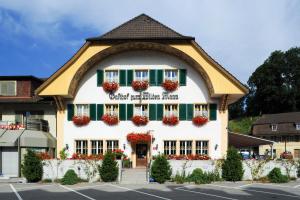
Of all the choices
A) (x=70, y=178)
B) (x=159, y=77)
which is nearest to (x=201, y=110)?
(x=159, y=77)

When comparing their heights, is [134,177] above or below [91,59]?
below

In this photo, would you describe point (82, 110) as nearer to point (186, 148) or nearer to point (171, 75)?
point (171, 75)

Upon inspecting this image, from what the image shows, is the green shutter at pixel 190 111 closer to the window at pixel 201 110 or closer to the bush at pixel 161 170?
the window at pixel 201 110

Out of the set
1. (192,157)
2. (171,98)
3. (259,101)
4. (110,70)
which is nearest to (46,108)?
(110,70)

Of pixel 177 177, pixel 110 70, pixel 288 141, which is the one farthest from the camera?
pixel 288 141

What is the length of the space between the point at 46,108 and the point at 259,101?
6802 cm

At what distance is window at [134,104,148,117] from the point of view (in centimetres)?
3115

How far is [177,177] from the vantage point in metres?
25.4

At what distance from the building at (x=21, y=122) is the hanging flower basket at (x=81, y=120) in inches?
81.8

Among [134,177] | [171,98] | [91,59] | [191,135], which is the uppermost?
[91,59]

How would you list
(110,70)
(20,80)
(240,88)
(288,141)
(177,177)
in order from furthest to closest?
(288,141), (20,80), (110,70), (240,88), (177,177)

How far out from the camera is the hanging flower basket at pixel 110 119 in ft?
101

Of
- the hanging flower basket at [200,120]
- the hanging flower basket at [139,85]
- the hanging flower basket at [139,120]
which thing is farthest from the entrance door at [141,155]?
the hanging flower basket at [139,85]

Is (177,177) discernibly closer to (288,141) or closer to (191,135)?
(191,135)
